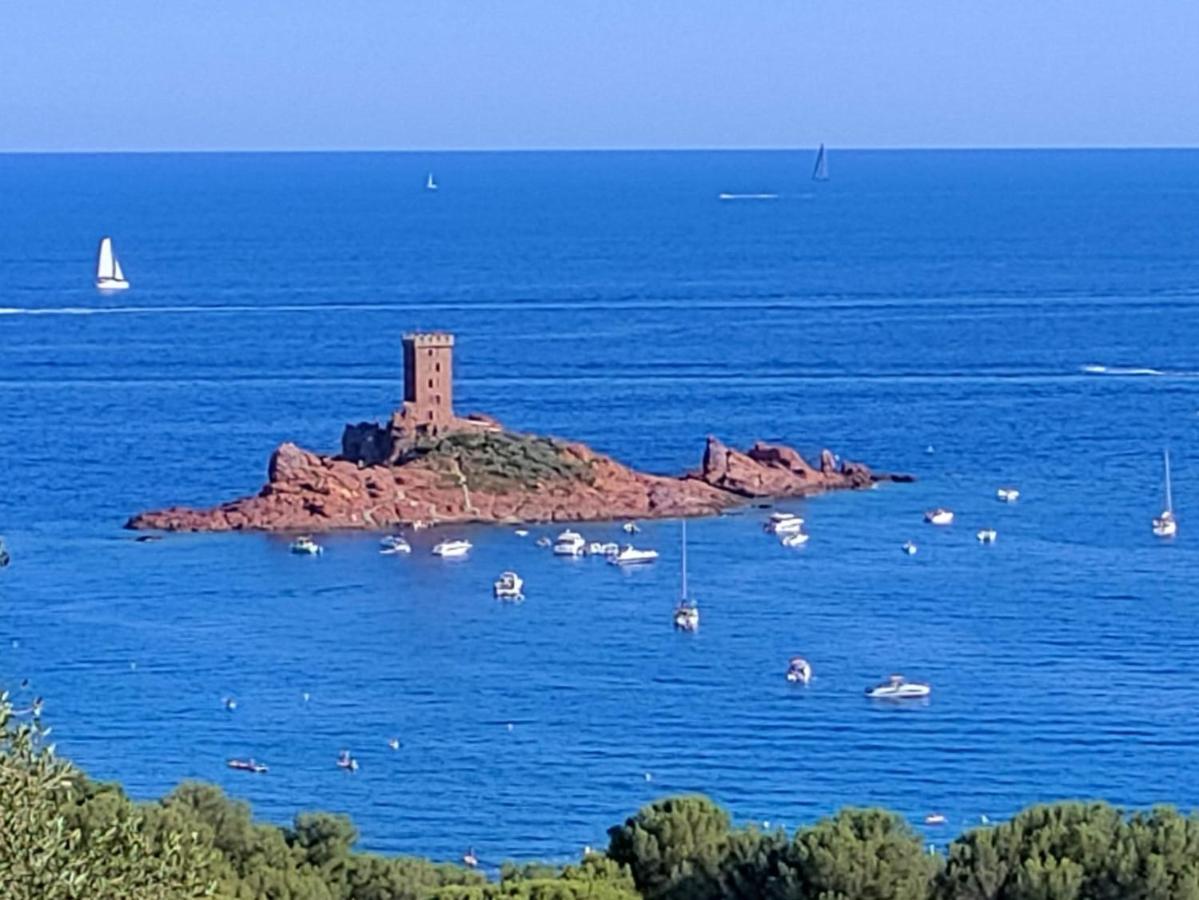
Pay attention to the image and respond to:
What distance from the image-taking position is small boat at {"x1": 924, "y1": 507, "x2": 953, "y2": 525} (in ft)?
153

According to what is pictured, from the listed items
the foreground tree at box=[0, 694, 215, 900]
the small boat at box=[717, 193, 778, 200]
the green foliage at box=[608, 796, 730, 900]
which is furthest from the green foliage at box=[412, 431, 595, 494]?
the small boat at box=[717, 193, 778, 200]

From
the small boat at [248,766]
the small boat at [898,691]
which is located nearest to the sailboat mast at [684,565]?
the small boat at [898,691]

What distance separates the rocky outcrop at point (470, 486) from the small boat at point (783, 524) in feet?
6.67

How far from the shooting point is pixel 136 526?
4697 cm

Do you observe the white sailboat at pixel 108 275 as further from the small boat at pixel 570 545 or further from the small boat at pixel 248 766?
the small boat at pixel 248 766

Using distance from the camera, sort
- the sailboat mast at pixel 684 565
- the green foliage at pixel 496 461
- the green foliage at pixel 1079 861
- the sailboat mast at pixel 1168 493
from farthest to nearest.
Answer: the green foliage at pixel 496 461, the sailboat mast at pixel 1168 493, the sailboat mast at pixel 684 565, the green foliage at pixel 1079 861

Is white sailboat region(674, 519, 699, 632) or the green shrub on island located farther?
white sailboat region(674, 519, 699, 632)

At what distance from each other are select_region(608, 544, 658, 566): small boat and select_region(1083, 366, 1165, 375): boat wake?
89.0 ft

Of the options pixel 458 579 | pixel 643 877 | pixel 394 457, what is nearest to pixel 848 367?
pixel 394 457

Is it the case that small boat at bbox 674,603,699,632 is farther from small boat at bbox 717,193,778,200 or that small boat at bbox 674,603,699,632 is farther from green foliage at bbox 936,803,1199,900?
small boat at bbox 717,193,778,200

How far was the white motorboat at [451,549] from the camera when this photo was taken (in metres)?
44.5

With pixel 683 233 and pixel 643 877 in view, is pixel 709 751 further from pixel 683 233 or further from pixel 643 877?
pixel 683 233

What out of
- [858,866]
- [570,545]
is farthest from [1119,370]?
[858,866]

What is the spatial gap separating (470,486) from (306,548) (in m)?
4.33
